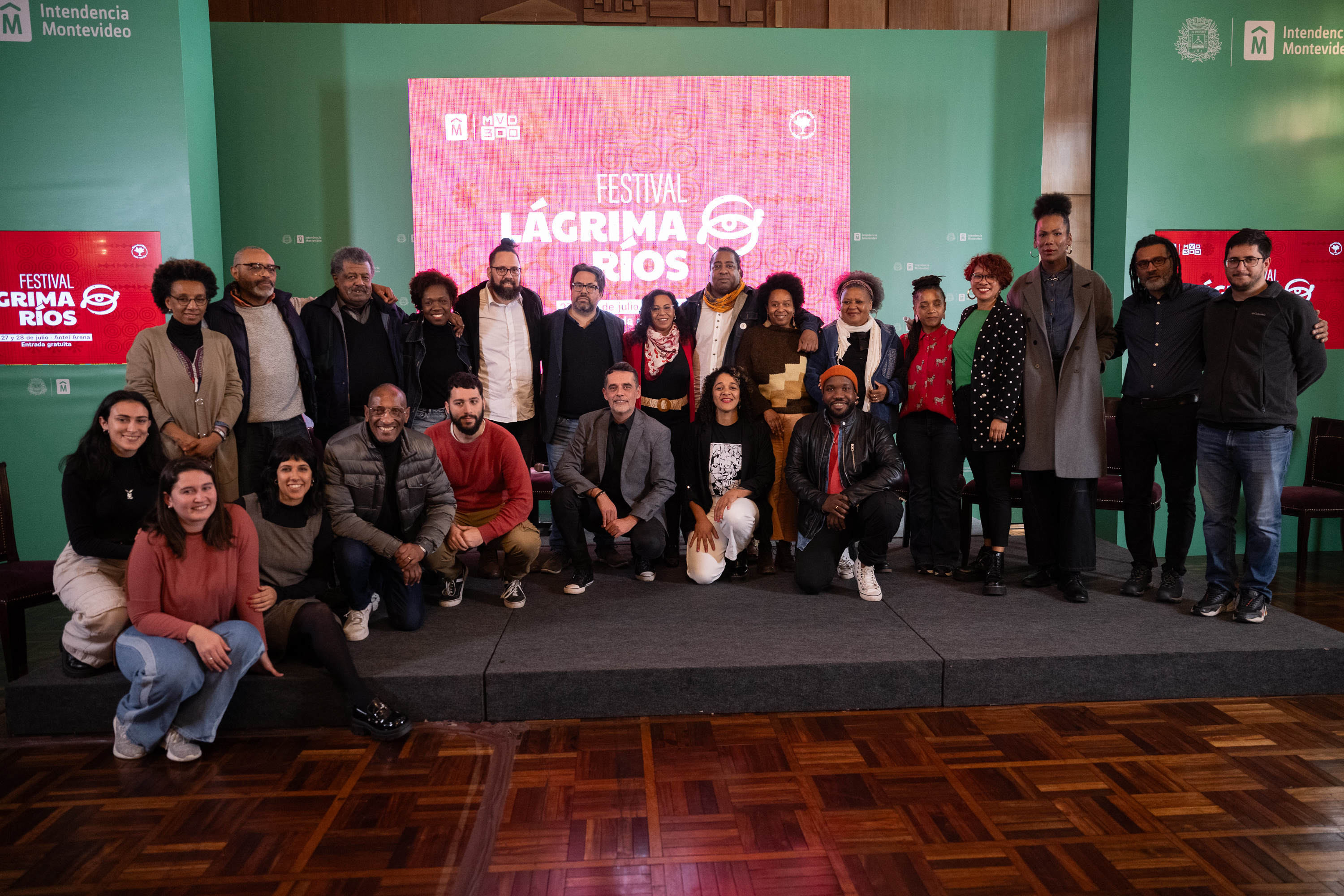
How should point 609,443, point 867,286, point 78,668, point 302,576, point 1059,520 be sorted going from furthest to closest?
1. point 867,286
2. point 609,443
3. point 1059,520
4. point 302,576
5. point 78,668

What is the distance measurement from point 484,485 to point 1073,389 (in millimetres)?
2373

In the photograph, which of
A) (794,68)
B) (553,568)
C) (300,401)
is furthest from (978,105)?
(300,401)

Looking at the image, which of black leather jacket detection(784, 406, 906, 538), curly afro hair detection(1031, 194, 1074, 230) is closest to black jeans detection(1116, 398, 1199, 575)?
curly afro hair detection(1031, 194, 1074, 230)

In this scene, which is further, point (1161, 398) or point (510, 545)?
point (510, 545)

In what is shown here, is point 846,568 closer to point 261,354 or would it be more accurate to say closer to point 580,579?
point 580,579

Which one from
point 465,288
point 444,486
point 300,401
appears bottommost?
point 444,486

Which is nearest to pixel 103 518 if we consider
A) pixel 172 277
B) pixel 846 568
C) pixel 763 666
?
pixel 172 277

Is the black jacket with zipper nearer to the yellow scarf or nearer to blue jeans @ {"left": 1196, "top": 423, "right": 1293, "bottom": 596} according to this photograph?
blue jeans @ {"left": 1196, "top": 423, "right": 1293, "bottom": 596}

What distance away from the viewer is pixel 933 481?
3.69m

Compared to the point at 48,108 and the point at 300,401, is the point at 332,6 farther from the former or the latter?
the point at 300,401

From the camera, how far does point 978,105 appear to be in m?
5.03

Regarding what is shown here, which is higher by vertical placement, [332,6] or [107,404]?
[332,6]

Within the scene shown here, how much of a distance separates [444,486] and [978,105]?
13.0 ft

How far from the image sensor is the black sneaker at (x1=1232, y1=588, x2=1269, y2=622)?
3.04m
